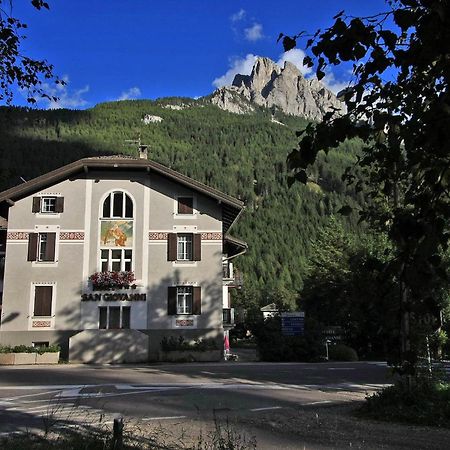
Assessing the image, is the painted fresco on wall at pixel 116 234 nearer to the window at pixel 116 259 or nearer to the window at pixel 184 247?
the window at pixel 116 259

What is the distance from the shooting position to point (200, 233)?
31.3 meters

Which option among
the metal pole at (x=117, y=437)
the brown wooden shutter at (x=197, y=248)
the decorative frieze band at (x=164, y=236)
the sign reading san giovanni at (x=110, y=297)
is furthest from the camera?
the decorative frieze band at (x=164, y=236)

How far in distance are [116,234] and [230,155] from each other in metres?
127

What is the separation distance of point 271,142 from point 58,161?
8317 cm

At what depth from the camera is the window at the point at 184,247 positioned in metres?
31.2

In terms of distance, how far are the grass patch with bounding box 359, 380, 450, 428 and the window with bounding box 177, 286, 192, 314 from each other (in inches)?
834

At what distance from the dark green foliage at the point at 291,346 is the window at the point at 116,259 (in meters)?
8.66

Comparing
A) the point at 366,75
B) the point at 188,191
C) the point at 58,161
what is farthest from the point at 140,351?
the point at 58,161

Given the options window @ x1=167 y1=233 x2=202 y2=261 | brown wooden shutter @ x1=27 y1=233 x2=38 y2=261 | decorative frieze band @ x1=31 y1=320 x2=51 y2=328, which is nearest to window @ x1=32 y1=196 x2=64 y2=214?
brown wooden shutter @ x1=27 y1=233 x2=38 y2=261

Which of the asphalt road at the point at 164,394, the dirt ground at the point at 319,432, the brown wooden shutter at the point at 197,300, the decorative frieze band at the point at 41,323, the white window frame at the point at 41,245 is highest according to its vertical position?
the white window frame at the point at 41,245

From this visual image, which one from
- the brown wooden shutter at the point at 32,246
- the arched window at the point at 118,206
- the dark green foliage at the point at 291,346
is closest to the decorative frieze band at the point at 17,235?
the brown wooden shutter at the point at 32,246

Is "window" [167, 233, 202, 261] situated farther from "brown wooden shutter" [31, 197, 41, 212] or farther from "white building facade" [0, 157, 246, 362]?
"brown wooden shutter" [31, 197, 41, 212]

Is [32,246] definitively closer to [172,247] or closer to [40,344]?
[40,344]

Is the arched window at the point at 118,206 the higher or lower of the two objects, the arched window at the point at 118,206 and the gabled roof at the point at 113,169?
the lower
